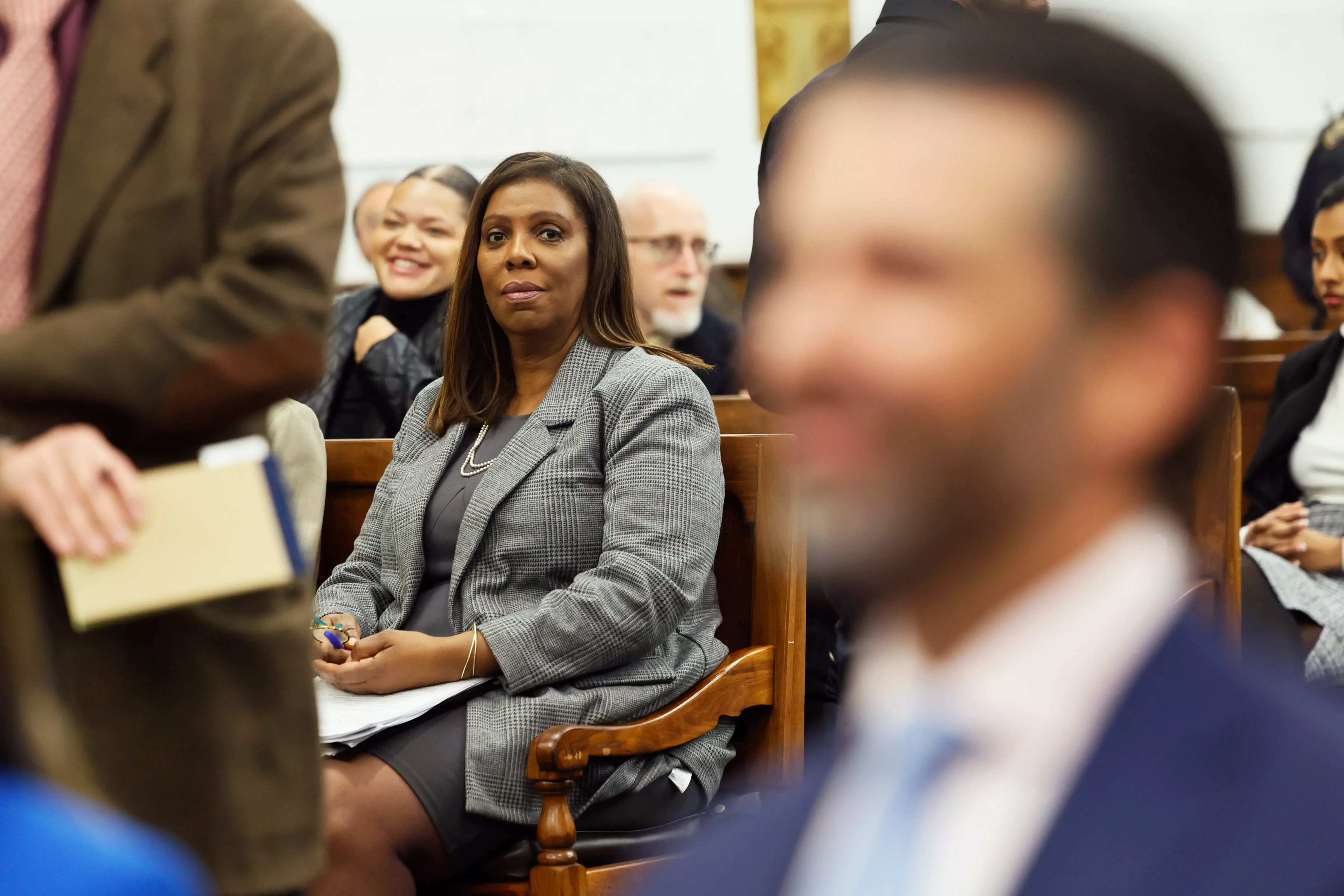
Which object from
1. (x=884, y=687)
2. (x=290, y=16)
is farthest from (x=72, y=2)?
(x=884, y=687)

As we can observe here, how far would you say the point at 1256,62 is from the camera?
928 centimetres

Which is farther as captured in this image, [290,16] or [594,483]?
[594,483]

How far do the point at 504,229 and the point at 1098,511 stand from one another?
2.42m

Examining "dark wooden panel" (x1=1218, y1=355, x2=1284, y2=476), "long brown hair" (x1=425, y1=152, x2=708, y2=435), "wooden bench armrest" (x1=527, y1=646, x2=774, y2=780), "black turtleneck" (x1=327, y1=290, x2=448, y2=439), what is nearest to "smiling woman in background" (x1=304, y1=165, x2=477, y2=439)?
"black turtleneck" (x1=327, y1=290, x2=448, y2=439)

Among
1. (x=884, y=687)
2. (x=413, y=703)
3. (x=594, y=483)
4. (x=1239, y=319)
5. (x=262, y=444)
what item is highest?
(x=1239, y=319)

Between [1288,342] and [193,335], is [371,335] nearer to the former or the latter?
[193,335]

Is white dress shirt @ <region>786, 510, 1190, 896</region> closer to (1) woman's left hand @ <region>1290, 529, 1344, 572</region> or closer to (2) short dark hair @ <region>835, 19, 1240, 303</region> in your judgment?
(2) short dark hair @ <region>835, 19, 1240, 303</region>

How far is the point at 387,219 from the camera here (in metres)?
4.16

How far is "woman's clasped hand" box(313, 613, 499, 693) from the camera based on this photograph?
96.5 inches

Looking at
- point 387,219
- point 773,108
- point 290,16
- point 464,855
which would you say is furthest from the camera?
point 773,108

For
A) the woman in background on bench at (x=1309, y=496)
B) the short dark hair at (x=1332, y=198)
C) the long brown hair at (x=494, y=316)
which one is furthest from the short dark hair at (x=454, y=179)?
the short dark hair at (x=1332, y=198)

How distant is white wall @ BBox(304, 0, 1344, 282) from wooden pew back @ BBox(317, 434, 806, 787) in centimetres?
593

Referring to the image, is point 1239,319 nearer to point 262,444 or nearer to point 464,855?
point 262,444

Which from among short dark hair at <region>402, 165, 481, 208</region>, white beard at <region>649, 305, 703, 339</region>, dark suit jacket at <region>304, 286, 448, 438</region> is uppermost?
short dark hair at <region>402, 165, 481, 208</region>
